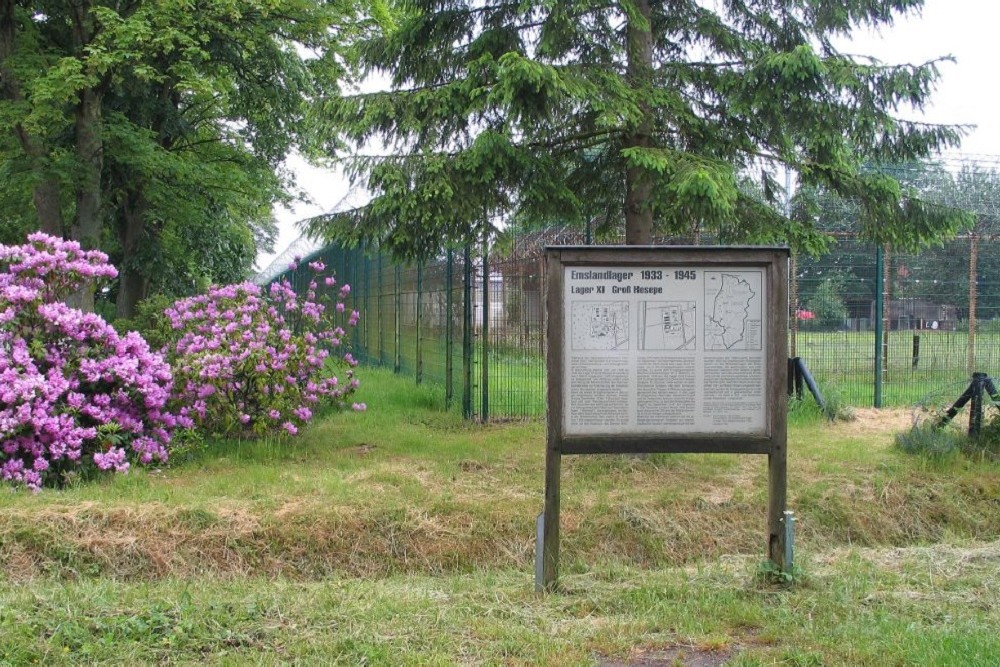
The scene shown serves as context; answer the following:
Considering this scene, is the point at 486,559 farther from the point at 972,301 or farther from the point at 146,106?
the point at 146,106

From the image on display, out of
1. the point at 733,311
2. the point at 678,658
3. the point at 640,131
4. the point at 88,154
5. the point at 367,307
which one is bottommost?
the point at 678,658

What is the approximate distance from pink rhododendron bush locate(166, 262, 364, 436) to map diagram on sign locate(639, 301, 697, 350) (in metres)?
4.40

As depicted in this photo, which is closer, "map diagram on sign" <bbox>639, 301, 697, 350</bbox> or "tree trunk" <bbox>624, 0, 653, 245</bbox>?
"map diagram on sign" <bbox>639, 301, 697, 350</bbox>

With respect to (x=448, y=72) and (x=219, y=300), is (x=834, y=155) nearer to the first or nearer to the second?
(x=448, y=72)

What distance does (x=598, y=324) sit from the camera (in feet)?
16.5

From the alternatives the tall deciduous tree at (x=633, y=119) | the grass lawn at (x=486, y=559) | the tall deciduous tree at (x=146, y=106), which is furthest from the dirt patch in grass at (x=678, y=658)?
the tall deciduous tree at (x=146, y=106)

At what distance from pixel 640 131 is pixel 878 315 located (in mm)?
6378

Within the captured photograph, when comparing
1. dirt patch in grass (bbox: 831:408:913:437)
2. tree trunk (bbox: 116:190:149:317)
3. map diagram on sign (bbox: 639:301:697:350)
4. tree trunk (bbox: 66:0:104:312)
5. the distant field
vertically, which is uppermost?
tree trunk (bbox: 66:0:104:312)

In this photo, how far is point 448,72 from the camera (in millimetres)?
8641

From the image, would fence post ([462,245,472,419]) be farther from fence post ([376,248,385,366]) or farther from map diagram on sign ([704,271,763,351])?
fence post ([376,248,385,366])

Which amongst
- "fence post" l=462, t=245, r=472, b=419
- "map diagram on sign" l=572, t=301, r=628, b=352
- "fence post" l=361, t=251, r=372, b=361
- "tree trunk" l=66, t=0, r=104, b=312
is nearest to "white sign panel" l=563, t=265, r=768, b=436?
"map diagram on sign" l=572, t=301, r=628, b=352

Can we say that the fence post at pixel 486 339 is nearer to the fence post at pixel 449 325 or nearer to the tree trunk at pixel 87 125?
the fence post at pixel 449 325

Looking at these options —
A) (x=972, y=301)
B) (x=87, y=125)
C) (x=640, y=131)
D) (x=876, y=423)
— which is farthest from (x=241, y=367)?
(x=972, y=301)

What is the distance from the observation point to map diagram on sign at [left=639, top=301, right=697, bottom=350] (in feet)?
16.6
